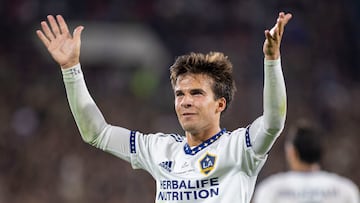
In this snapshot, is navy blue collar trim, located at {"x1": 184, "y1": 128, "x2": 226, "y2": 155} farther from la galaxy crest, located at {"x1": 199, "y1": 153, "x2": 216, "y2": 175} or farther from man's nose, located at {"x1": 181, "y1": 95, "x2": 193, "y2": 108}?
man's nose, located at {"x1": 181, "y1": 95, "x2": 193, "y2": 108}

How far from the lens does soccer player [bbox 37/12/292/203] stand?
4707 millimetres

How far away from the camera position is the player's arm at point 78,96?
5336mm

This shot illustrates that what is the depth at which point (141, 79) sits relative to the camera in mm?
18672

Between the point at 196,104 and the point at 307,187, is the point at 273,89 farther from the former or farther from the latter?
the point at 307,187

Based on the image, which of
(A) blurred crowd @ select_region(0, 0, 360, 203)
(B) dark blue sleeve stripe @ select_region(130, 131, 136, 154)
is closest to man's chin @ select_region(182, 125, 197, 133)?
(B) dark blue sleeve stripe @ select_region(130, 131, 136, 154)

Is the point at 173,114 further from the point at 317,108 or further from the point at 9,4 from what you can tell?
the point at 9,4

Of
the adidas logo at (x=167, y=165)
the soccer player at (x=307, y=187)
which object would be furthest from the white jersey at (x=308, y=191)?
the adidas logo at (x=167, y=165)

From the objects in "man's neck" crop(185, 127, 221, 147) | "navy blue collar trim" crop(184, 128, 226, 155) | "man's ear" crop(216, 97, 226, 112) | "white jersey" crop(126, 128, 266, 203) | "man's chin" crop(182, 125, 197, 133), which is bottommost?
"white jersey" crop(126, 128, 266, 203)

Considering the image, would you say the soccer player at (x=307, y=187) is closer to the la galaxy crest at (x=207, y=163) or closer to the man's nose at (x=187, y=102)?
the la galaxy crest at (x=207, y=163)

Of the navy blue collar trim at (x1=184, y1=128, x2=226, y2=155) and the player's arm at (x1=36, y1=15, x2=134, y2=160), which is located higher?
the player's arm at (x1=36, y1=15, x2=134, y2=160)

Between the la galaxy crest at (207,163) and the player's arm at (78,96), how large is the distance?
554 millimetres

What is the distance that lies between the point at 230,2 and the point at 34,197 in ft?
27.8

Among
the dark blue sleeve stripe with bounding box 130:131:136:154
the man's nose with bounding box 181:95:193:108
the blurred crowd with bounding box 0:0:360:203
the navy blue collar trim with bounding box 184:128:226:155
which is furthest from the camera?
the blurred crowd with bounding box 0:0:360:203

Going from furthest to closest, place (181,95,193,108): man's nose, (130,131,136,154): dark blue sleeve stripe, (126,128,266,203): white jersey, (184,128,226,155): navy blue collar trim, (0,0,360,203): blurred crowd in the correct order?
(0,0,360,203): blurred crowd
(130,131,136,154): dark blue sleeve stripe
(184,128,226,155): navy blue collar trim
(181,95,193,108): man's nose
(126,128,266,203): white jersey
